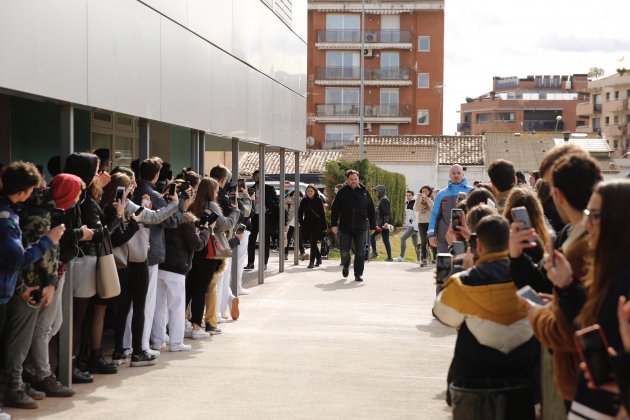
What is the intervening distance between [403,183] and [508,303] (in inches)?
1580

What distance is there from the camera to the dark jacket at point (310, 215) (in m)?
21.8

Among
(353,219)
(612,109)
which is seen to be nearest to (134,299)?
(353,219)

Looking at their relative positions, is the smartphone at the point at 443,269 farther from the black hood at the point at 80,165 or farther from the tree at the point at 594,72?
the tree at the point at 594,72

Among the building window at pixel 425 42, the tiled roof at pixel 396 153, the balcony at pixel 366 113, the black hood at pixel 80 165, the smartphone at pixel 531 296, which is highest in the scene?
the building window at pixel 425 42

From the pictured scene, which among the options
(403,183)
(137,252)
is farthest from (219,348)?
(403,183)

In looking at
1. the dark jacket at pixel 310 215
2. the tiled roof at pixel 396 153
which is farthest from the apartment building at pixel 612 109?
the dark jacket at pixel 310 215

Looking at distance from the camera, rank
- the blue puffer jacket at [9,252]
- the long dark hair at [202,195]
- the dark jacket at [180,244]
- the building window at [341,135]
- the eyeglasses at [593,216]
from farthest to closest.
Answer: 1. the building window at [341,135]
2. the long dark hair at [202,195]
3. the dark jacket at [180,244]
4. the blue puffer jacket at [9,252]
5. the eyeglasses at [593,216]

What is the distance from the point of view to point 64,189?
781 centimetres

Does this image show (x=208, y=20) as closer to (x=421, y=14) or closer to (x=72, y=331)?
(x=72, y=331)

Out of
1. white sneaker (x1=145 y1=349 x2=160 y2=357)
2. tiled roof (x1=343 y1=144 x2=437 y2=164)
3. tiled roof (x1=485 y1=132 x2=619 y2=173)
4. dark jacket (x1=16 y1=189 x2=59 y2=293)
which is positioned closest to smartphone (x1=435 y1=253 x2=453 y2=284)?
dark jacket (x1=16 y1=189 x2=59 y2=293)

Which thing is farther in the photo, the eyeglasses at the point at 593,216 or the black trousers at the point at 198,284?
the black trousers at the point at 198,284

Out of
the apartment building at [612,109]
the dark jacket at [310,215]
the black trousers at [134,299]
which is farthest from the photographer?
the apartment building at [612,109]

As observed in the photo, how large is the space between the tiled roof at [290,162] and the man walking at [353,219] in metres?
40.4

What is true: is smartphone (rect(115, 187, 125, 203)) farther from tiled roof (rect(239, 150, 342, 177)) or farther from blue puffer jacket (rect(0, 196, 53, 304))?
tiled roof (rect(239, 150, 342, 177))
